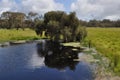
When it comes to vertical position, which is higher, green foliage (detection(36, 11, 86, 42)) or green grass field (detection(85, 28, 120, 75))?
green foliage (detection(36, 11, 86, 42))

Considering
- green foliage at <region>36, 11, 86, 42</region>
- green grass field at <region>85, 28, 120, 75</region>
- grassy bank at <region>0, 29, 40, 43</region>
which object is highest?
green foliage at <region>36, 11, 86, 42</region>

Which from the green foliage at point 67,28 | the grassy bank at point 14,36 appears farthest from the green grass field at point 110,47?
the grassy bank at point 14,36

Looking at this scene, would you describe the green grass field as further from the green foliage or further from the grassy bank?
the grassy bank

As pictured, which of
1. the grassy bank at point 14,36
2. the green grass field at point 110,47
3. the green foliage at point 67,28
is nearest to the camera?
the green grass field at point 110,47

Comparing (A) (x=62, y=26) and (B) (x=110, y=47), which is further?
(A) (x=62, y=26)

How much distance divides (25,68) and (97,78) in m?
12.7

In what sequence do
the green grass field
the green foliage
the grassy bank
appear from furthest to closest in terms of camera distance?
1. the grassy bank
2. the green foliage
3. the green grass field

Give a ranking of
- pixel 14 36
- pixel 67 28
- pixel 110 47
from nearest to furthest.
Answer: pixel 110 47 < pixel 67 28 < pixel 14 36

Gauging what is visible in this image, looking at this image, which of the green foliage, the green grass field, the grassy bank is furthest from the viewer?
the grassy bank

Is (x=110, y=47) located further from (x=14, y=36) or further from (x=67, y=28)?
(x=14, y=36)

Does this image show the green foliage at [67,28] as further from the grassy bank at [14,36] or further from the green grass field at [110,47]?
the grassy bank at [14,36]

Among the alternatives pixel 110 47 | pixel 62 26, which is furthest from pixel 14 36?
pixel 110 47

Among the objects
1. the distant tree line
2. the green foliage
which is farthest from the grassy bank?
the green foliage

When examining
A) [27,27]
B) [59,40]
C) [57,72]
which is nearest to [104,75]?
[57,72]
